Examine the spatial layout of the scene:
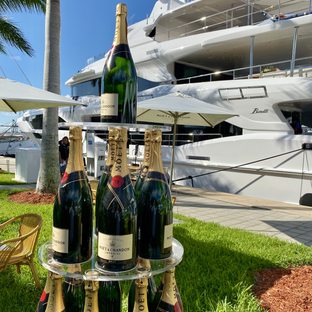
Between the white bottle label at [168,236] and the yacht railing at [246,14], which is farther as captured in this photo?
the yacht railing at [246,14]

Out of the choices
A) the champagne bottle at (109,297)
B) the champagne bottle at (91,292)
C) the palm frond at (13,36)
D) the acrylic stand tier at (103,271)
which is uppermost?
the palm frond at (13,36)

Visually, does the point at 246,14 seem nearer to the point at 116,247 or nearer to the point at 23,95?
the point at 23,95

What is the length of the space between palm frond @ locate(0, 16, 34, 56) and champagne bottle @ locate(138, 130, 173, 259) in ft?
45.0

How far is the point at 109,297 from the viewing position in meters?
1.54

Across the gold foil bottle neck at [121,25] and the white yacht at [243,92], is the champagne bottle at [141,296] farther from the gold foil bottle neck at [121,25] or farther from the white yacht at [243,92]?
the white yacht at [243,92]

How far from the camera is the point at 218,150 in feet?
33.6

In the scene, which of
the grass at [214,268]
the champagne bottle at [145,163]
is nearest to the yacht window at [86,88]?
the grass at [214,268]

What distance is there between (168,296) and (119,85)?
1.02 metres

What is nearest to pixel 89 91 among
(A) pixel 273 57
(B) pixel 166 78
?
(B) pixel 166 78

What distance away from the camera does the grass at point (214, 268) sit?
299 cm

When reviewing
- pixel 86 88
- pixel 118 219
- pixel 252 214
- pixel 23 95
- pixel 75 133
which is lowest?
pixel 252 214

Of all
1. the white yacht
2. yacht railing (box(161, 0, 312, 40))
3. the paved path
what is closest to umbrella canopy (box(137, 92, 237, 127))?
the white yacht

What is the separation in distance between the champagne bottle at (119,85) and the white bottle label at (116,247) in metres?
0.57

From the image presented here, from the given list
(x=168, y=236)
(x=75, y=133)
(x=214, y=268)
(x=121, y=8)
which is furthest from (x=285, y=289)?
(x=121, y=8)
